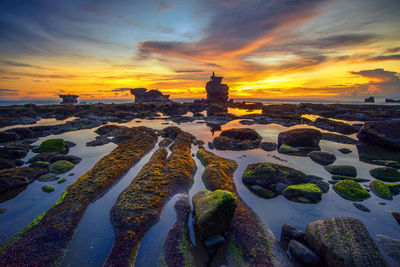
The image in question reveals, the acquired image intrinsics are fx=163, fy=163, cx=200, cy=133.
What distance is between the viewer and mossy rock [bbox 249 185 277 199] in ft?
30.3

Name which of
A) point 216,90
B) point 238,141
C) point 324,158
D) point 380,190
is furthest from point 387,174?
point 216,90

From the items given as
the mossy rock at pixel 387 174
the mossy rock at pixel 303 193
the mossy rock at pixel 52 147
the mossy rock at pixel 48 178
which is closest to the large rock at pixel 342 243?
the mossy rock at pixel 303 193

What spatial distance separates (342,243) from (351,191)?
5640 millimetres

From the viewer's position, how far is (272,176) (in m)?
10.3

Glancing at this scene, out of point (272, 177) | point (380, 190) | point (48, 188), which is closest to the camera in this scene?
point (380, 190)

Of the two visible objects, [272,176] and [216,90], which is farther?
[216,90]

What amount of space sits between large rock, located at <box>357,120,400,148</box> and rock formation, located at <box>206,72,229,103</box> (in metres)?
94.9

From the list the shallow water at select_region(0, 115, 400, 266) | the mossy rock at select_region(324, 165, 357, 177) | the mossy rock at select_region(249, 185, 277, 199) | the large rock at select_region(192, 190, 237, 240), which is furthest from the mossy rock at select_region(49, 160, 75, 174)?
the mossy rock at select_region(324, 165, 357, 177)

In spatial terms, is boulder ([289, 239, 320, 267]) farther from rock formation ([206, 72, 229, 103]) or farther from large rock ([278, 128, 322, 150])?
rock formation ([206, 72, 229, 103])

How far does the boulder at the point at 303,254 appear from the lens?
5121 millimetres

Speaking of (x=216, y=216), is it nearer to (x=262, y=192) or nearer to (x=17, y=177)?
(x=262, y=192)

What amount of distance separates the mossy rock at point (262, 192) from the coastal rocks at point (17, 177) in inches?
565

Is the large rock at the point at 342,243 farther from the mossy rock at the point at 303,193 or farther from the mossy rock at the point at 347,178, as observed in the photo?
the mossy rock at the point at 347,178

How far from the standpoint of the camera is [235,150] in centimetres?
1873
